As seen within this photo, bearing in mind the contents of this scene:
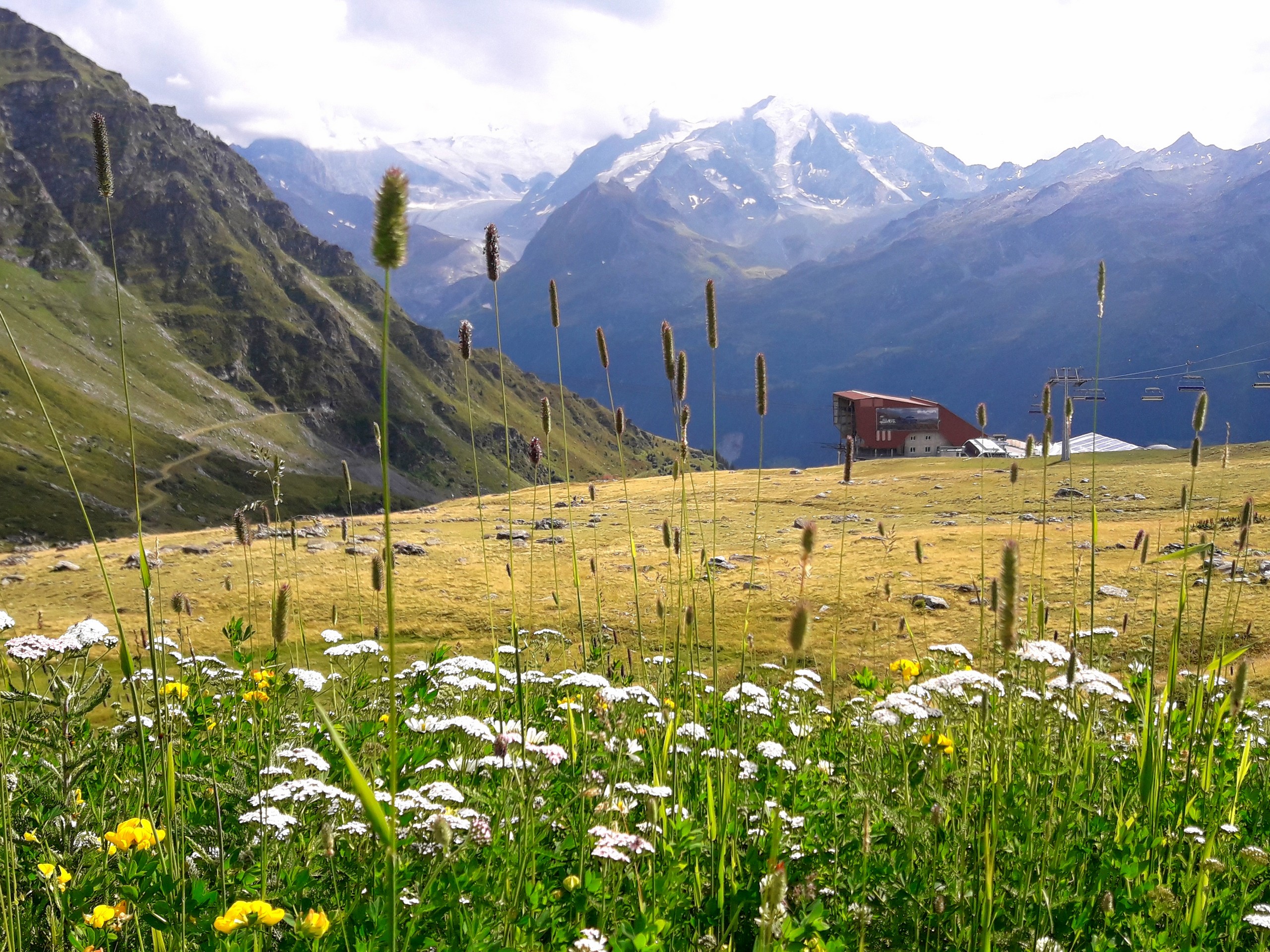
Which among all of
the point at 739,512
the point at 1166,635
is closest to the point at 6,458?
the point at 739,512

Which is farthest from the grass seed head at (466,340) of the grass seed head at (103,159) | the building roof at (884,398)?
the building roof at (884,398)

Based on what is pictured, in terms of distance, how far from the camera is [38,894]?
404 cm

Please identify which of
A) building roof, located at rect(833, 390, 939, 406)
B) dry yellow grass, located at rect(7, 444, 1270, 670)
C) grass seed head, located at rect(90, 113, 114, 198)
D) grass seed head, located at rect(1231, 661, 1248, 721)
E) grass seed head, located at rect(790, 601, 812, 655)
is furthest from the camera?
building roof, located at rect(833, 390, 939, 406)

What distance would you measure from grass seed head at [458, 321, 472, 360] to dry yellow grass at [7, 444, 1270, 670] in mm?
1968

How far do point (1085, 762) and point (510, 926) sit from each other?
13.0 ft

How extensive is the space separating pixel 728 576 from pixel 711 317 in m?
29.9

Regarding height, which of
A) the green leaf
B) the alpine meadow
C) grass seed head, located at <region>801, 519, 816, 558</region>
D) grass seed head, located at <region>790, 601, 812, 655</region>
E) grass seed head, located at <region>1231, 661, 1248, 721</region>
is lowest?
the alpine meadow

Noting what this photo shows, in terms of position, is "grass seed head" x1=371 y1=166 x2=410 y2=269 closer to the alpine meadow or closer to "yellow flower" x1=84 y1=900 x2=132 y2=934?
the alpine meadow

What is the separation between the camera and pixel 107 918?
3.42 m

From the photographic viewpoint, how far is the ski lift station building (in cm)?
13988

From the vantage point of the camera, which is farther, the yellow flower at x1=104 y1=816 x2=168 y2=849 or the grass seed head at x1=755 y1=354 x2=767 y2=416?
the grass seed head at x1=755 y1=354 x2=767 y2=416

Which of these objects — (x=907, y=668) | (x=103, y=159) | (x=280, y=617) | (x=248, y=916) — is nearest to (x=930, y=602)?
(x=907, y=668)

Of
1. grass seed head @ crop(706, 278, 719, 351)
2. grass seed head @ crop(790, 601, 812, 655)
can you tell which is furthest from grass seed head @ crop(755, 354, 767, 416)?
grass seed head @ crop(790, 601, 812, 655)

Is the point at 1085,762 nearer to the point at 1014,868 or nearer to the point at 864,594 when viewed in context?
the point at 1014,868
